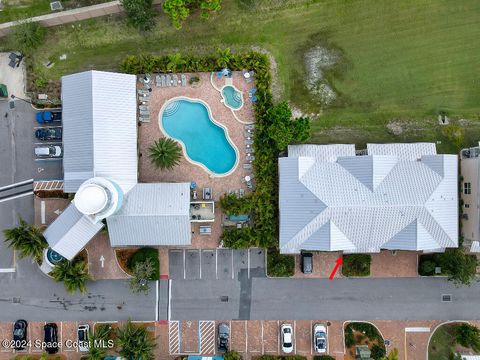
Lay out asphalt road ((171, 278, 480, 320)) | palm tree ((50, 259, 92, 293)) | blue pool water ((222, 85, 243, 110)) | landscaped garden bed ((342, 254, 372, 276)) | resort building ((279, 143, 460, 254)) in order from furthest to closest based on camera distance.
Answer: blue pool water ((222, 85, 243, 110)) → asphalt road ((171, 278, 480, 320)) → landscaped garden bed ((342, 254, 372, 276)) → palm tree ((50, 259, 92, 293)) → resort building ((279, 143, 460, 254))

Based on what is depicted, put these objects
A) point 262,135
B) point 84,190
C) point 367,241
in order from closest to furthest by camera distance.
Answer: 1. point 84,190
2. point 367,241
3. point 262,135

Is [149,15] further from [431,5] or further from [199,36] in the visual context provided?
[431,5]

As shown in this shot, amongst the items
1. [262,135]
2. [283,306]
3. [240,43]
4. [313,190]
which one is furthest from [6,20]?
[283,306]

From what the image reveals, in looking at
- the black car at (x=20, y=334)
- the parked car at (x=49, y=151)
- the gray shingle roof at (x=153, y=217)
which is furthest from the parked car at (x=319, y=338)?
the parked car at (x=49, y=151)

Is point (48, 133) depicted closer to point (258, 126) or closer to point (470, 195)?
point (258, 126)

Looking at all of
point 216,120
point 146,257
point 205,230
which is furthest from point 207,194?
point 146,257

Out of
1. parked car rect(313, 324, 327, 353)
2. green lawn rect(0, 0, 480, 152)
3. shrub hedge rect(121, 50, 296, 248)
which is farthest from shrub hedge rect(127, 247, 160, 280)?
green lawn rect(0, 0, 480, 152)

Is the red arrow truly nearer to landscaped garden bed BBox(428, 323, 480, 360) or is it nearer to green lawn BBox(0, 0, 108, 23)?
landscaped garden bed BBox(428, 323, 480, 360)
